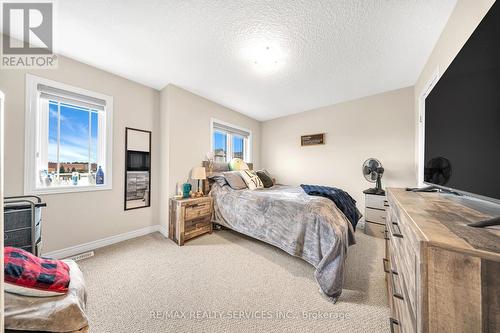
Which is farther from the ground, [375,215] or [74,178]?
[74,178]

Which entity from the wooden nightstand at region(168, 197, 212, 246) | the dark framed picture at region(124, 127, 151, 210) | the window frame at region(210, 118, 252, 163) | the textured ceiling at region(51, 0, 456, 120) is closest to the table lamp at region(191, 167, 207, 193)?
the wooden nightstand at region(168, 197, 212, 246)

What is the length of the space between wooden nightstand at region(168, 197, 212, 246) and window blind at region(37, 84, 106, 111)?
1604 mm

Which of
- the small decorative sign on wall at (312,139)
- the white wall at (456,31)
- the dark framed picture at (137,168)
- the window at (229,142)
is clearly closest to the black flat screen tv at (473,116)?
the white wall at (456,31)

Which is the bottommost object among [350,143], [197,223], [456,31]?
[197,223]

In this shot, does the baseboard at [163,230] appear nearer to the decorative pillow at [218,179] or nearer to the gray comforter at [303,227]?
the gray comforter at [303,227]

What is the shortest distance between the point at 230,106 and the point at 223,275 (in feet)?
9.97

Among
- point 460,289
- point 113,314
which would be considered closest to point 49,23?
point 113,314

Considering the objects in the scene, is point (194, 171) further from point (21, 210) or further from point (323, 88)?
point (323, 88)

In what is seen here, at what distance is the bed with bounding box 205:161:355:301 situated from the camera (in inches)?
57.9

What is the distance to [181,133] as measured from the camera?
2771mm

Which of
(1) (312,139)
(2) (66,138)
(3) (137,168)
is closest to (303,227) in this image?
(1) (312,139)

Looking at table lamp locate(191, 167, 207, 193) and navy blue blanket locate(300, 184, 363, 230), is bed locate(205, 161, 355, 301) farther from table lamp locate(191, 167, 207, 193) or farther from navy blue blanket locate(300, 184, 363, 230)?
table lamp locate(191, 167, 207, 193)

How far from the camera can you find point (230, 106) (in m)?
3.58

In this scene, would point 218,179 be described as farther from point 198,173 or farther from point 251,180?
point 251,180
